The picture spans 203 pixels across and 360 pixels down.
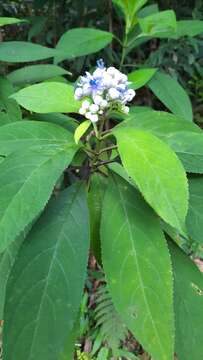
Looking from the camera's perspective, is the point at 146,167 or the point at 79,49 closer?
the point at 146,167

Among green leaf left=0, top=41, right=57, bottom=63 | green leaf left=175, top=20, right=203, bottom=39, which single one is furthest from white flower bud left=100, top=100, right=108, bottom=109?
green leaf left=175, top=20, right=203, bottom=39

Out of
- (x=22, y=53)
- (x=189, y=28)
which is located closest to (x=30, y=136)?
(x=22, y=53)

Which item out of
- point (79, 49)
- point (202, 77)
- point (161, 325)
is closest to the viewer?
point (161, 325)

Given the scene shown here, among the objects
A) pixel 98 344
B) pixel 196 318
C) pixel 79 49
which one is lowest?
pixel 98 344

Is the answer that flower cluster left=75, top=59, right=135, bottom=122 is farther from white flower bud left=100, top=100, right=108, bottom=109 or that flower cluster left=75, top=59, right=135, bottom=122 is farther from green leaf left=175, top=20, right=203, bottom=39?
green leaf left=175, top=20, right=203, bottom=39

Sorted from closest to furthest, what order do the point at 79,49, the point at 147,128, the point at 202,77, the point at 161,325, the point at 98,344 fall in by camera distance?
the point at 161,325 → the point at 147,128 → the point at 79,49 → the point at 98,344 → the point at 202,77

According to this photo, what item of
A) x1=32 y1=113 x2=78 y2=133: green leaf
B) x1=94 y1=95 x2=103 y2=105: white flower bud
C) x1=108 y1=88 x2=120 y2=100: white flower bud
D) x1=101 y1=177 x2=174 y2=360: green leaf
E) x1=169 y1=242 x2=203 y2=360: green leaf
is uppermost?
x1=108 y1=88 x2=120 y2=100: white flower bud

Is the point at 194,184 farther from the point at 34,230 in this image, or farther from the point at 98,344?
the point at 98,344

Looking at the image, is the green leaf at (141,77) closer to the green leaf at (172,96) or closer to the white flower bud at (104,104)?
the green leaf at (172,96)

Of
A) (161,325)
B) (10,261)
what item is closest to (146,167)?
(161,325)
